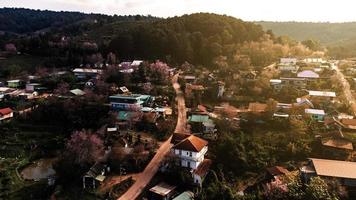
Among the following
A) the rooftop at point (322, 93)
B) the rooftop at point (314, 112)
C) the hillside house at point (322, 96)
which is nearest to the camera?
the rooftop at point (314, 112)

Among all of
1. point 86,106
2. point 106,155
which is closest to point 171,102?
point 86,106

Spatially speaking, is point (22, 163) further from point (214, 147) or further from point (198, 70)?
point (198, 70)

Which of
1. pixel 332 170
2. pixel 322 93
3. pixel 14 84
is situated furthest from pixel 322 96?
pixel 14 84

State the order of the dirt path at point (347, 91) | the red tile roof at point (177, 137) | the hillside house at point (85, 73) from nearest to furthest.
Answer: the red tile roof at point (177, 137) < the dirt path at point (347, 91) < the hillside house at point (85, 73)

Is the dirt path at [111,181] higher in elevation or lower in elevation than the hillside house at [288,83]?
lower

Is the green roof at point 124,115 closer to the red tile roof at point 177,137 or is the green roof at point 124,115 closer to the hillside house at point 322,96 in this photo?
the red tile roof at point 177,137

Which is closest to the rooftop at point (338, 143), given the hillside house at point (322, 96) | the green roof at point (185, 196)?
the hillside house at point (322, 96)

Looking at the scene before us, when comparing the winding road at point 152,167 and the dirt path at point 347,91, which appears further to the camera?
the dirt path at point 347,91
